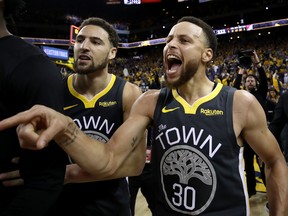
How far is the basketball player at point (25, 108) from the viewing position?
1.12 metres

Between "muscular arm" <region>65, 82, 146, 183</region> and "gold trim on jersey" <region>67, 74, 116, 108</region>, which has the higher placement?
"gold trim on jersey" <region>67, 74, 116, 108</region>

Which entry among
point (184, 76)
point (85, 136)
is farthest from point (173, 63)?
point (85, 136)

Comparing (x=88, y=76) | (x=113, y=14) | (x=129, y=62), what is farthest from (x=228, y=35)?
(x=88, y=76)

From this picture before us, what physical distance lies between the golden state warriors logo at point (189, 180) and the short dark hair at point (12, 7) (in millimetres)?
1005

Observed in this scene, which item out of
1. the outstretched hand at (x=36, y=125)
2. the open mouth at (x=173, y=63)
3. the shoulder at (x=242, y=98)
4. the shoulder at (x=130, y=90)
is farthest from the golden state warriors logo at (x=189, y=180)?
the outstretched hand at (x=36, y=125)

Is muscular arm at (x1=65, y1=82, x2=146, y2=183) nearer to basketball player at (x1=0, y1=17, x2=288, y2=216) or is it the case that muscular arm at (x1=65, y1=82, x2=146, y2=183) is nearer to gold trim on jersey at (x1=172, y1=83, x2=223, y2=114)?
basketball player at (x1=0, y1=17, x2=288, y2=216)

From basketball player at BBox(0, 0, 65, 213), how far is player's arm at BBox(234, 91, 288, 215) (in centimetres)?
103

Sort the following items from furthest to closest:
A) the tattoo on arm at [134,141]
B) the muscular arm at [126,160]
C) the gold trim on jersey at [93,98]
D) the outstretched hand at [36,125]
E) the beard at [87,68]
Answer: the beard at [87,68] < the gold trim on jersey at [93,98] < the tattoo on arm at [134,141] < the muscular arm at [126,160] < the outstretched hand at [36,125]

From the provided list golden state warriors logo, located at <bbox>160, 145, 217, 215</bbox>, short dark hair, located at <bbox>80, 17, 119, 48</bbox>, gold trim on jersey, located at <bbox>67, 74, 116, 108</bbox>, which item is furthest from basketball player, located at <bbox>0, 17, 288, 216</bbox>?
short dark hair, located at <bbox>80, 17, 119, 48</bbox>

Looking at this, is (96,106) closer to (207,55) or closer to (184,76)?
(184,76)

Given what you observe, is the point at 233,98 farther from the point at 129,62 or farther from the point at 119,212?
the point at 129,62

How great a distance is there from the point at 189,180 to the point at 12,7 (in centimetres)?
117

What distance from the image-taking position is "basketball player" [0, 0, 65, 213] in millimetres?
1120

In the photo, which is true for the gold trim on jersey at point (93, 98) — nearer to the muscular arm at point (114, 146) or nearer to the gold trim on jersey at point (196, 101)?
the muscular arm at point (114, 146)
